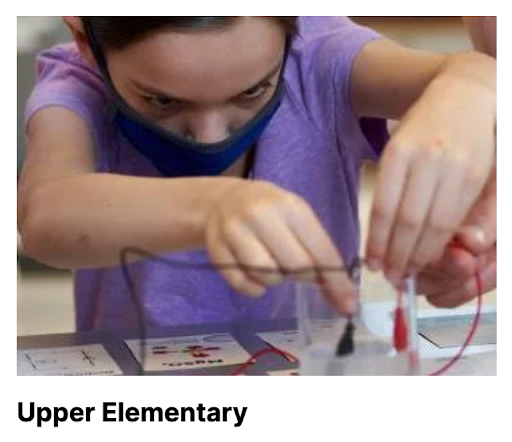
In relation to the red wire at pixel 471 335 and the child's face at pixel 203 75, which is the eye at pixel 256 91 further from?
the red wire at pixel 471 335

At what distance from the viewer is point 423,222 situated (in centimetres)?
53

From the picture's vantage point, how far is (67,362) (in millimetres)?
607

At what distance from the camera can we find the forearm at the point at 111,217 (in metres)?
0.52

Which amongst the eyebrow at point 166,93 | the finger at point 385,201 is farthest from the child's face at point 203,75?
the finger at point 385,201

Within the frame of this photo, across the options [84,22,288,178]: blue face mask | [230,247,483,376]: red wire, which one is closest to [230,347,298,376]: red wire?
[230,247,483,376]: red wire

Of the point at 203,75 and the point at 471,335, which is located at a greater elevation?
the point at 203,75

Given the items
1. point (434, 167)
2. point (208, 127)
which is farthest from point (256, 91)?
point (434, 167)

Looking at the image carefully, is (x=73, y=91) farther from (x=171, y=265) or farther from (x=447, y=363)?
(x=447, y=363)

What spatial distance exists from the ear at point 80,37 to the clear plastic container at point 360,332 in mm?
206

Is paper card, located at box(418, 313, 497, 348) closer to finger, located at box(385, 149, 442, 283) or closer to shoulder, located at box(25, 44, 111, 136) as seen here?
finger, located at box(385, 149, 442, 283)

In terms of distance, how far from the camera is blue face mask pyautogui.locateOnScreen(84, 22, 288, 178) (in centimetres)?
63

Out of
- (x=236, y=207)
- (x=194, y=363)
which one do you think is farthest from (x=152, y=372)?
(x=236, y=207)

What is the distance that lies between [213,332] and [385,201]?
0.17m

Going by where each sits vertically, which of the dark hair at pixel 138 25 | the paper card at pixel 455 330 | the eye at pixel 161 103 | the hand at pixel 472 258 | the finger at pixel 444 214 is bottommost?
the paper card at pixel 455 330
